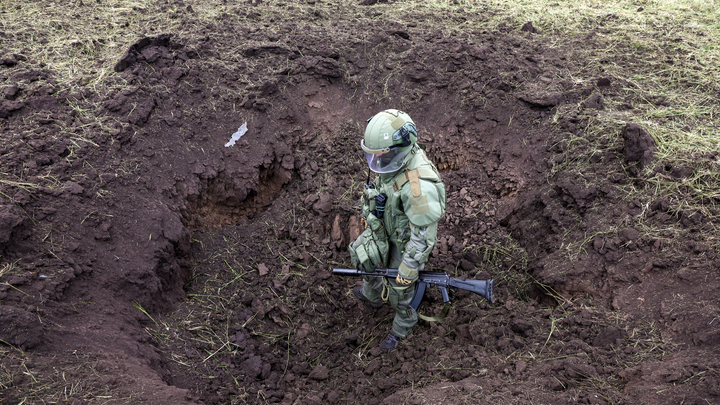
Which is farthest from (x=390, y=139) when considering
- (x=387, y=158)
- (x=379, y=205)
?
(x=379, y=205)

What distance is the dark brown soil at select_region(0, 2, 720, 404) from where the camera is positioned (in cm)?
338

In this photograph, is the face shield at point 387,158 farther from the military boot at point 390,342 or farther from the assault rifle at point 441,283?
the military boot at point 390,342

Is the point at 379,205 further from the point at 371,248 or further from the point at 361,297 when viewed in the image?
the point at 361,297

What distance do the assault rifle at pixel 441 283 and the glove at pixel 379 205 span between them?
0.60m

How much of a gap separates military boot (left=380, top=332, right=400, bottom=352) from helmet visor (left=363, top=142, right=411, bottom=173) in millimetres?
1728

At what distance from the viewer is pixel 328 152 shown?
5.76m

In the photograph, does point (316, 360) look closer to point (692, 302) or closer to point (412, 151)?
point (412, 151)

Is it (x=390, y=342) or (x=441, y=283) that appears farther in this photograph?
(x=390, y=342)

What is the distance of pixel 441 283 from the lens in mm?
4176

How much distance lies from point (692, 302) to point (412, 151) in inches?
97.3

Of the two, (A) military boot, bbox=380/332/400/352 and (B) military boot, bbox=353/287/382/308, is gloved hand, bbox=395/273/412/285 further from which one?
(B) military boot, bbox=353/287/382/308

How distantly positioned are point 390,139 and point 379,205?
641 millimetres

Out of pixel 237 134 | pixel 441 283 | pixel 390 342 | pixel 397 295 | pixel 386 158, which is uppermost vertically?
pixel 386 158

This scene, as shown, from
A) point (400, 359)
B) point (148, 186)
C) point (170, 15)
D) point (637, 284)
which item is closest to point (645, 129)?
point (637, 284)
